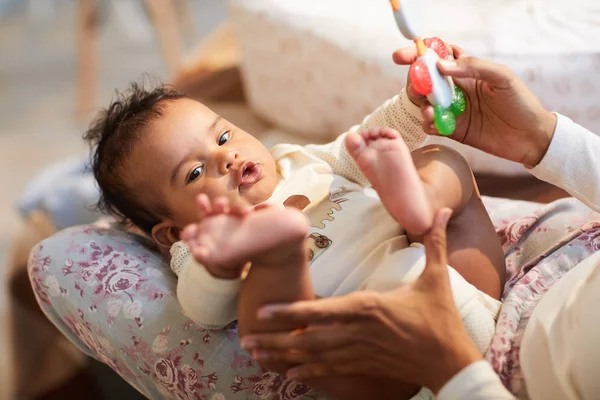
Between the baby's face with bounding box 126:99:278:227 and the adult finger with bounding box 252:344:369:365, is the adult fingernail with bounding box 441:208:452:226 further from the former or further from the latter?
the baby's face with bounding box 126:99:278:227

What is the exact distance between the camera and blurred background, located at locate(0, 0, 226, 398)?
9.13ft

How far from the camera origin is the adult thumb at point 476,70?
88 centimetres

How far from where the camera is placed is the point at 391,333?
73 cm

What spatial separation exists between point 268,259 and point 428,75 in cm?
33

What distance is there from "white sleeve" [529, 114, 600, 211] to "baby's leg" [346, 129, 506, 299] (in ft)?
0.39

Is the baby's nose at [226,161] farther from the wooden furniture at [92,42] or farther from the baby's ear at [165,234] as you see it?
the wooden furniture at [92,42]

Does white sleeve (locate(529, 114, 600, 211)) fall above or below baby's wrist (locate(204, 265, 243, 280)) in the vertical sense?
above

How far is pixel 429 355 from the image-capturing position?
722mm

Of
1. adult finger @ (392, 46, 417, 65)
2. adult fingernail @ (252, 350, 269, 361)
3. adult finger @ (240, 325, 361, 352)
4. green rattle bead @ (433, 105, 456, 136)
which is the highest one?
adult finger @ (392, 46, 417, 65)

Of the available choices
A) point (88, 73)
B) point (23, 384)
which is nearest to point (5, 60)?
point (88, 73)

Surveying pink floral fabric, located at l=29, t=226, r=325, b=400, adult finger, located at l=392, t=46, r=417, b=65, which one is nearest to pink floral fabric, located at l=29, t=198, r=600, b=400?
pink floral fabric, located at l=29, t=226, r=325, b=400

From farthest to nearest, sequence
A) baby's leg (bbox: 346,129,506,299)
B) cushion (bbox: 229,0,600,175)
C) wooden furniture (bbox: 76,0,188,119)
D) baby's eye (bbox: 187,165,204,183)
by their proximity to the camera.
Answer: wooden furniture (bbox: 76,0,188,119) → cushion (bbox: 229,0,600,175) → baby's eye (bbox: 187,165,204,183) → baby's leg (bbox: 346,129,506,299)

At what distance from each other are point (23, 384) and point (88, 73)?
5.34 feet

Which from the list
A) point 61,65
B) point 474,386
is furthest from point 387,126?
point 61,65
